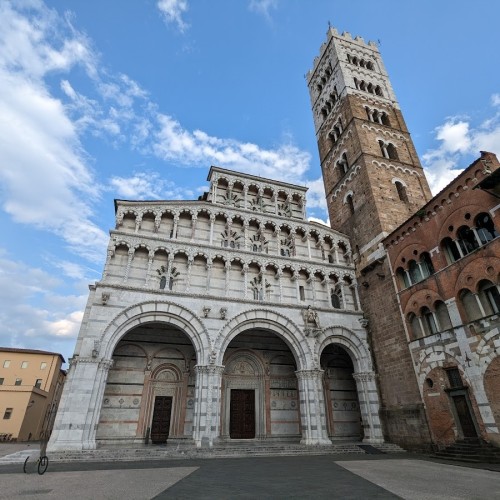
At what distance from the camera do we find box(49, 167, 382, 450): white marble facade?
49.8 feet

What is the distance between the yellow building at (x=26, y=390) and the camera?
33.7m

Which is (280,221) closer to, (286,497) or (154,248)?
(154,248)

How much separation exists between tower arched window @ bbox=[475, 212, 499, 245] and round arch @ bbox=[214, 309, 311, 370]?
9.96 meters

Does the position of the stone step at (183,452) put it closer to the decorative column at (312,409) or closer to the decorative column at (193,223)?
the decorative column at (312,409)

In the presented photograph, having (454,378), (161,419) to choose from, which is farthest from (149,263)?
(454,378)

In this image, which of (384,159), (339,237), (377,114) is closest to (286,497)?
(339,237)

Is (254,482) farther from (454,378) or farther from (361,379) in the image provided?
(361,379)

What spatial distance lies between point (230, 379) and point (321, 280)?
8513 millimetres

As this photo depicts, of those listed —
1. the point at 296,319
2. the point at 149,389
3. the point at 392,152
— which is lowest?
the point at 149,389

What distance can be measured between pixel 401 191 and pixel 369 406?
1501cm

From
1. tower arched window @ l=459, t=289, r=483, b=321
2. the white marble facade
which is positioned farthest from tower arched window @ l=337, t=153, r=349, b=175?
tower arched window @ l=459, t=289, r=483, b=321

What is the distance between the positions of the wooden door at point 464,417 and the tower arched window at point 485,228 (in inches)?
275

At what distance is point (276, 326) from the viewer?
1789cm

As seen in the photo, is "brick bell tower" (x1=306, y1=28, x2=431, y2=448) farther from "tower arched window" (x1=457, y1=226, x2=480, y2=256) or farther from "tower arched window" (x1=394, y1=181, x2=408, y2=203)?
"tower arched window" (x1=457, y1=226, x2=480, y2=256)
